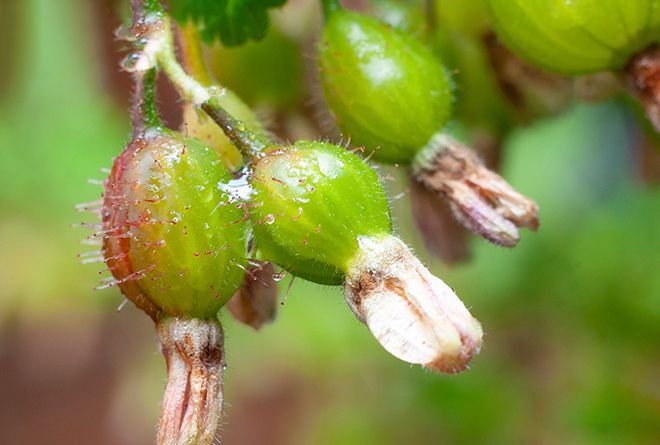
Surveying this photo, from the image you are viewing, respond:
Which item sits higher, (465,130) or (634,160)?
(465,130)

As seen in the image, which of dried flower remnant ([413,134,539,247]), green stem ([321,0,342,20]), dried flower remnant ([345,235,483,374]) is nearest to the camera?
dried flower remnant ([345,235,483,374])

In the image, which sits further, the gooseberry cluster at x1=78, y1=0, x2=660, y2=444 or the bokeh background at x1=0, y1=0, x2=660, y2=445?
the bokeh background at x1=0, y1=0, x2=660, y2=445

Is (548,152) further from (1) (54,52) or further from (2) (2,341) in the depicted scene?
(2) (2,341)

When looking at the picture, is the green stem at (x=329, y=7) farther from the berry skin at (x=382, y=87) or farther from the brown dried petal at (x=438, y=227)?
the brown dried petal at (x=438, y=227)

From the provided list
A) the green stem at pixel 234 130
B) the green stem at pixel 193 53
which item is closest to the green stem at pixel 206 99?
the green stem at pixel 234 130

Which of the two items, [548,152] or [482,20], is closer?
[482,20]

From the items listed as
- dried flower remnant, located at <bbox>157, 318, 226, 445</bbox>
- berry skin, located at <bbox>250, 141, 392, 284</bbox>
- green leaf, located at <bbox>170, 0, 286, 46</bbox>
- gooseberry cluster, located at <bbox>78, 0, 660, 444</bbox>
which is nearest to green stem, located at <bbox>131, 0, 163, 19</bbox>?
gooseberry cluster, located at <bbox>78, 0, 660, 444</bbox>

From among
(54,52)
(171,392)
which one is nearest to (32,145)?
(54,52)

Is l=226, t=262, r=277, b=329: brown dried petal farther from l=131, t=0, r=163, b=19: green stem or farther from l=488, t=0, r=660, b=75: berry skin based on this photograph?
l=488, t=0, r=660, b=75: berry skin
